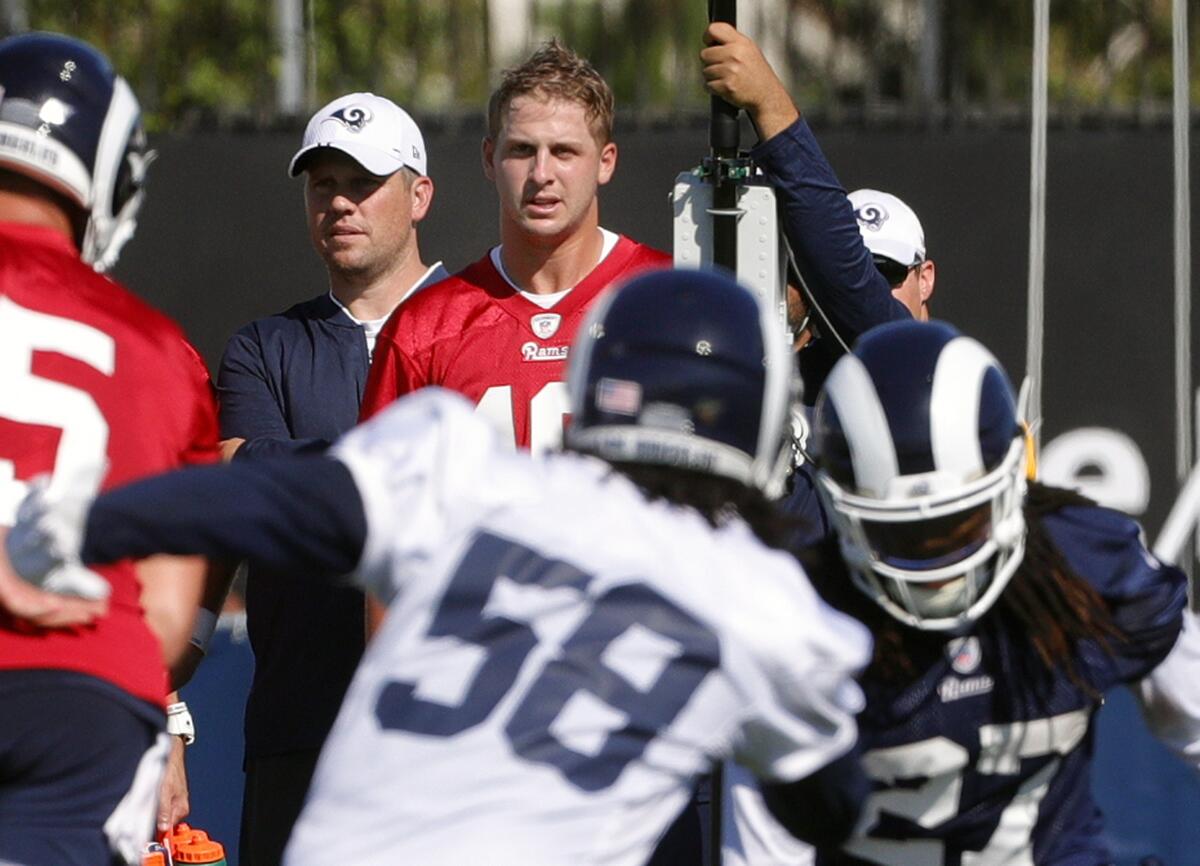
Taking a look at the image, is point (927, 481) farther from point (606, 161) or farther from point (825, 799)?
point (606, 161)

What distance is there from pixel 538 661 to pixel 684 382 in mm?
405

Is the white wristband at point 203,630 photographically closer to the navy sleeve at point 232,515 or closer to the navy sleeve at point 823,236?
the navy sleeve at point 823,236

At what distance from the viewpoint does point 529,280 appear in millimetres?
4848

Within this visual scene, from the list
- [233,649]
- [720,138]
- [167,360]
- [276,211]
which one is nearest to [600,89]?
[720,138]

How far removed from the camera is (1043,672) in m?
3.35

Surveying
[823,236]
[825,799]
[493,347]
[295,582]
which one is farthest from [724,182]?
[825,799]

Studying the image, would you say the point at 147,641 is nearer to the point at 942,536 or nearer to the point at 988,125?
the point at 942,536

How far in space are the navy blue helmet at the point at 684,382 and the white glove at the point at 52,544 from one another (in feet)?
A: 2.06

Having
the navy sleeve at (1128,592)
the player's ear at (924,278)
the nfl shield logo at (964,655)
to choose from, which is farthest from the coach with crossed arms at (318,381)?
the navy sleeve at (1128,592)

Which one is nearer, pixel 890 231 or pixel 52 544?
pixel 52 544

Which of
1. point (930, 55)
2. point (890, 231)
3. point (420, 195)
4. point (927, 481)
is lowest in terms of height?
point (927, 481)

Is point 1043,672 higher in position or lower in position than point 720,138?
lower

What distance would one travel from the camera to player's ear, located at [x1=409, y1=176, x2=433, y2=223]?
5465mm

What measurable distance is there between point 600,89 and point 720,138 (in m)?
0.42
